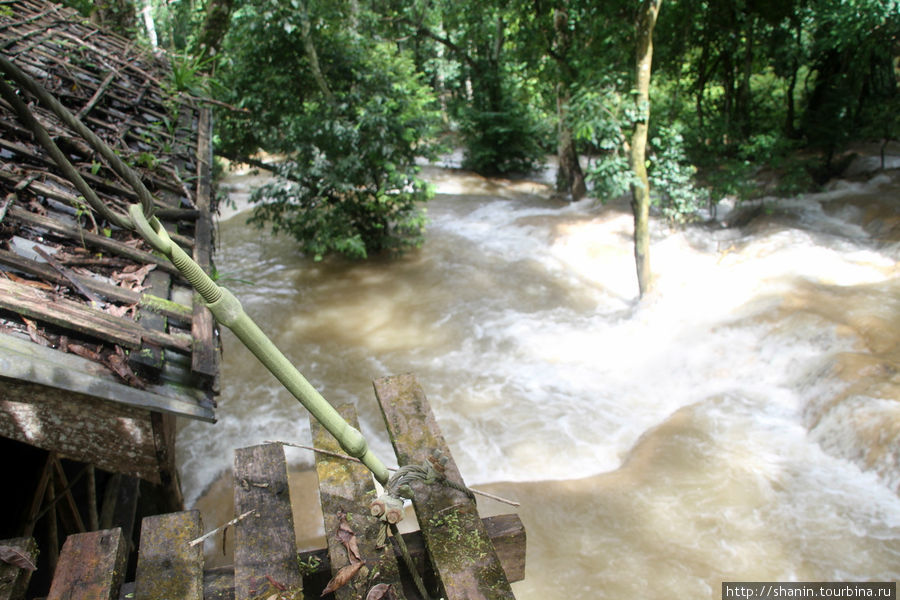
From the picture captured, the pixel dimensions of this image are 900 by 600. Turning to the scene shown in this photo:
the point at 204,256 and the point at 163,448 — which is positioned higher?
the point at 204,256

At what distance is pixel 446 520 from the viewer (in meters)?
1.69

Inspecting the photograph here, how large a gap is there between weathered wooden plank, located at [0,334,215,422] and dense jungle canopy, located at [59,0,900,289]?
608 cm

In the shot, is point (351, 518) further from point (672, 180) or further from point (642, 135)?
point (672, 180)

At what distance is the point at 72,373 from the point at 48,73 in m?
3.27

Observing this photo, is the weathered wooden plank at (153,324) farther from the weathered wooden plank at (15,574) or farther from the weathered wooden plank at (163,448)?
the weathered wooden plank at (15,574)

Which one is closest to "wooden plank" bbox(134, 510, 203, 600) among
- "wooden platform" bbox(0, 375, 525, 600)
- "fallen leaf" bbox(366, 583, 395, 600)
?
"wooden platform" bbox(0, 375, 525, 600)

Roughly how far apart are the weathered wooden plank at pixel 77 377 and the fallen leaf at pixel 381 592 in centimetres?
92

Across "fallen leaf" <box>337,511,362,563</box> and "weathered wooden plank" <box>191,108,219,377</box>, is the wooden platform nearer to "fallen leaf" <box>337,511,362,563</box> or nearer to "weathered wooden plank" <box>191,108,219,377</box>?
"fallen leaf" <box>337,511,362,563</box>

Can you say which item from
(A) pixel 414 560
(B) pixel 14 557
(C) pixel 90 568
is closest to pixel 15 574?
(B) pixel 14 557

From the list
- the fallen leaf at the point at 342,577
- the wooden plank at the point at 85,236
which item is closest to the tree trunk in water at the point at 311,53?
the wooden plank at the point at 85,236

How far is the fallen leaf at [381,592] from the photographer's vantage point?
1.47m

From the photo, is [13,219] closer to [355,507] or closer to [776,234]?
[355,507]

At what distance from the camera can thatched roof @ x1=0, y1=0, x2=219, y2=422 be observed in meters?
1.95

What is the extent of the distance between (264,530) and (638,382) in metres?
5.68
